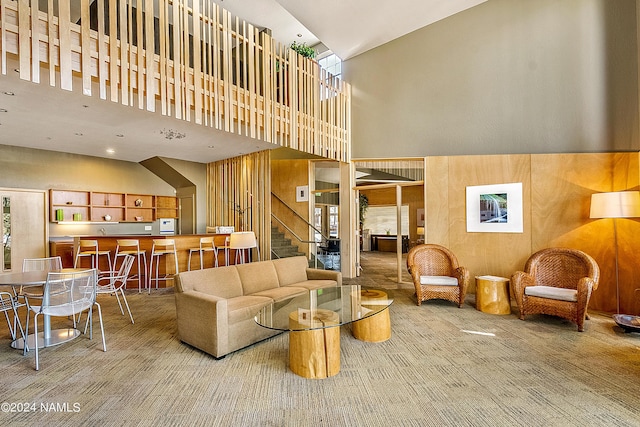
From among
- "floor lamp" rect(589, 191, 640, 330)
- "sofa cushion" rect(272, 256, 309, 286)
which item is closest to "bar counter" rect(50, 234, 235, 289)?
"sofa cushion" rect(272, 256, 309, 286)

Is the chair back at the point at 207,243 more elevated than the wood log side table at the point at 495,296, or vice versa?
the chair back at the point at 207,243

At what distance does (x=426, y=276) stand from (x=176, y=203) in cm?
838

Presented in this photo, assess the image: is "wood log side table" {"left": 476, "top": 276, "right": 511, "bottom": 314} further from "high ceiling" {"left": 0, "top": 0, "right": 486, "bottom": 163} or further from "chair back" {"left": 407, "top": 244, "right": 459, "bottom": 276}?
"high ceiling" {"left": 0, "top": 0, "right": 486, "bottom": 163}

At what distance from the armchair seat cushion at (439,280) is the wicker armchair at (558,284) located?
32.3 inches

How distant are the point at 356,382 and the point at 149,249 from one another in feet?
18.7

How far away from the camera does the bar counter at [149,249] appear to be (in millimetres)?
6469

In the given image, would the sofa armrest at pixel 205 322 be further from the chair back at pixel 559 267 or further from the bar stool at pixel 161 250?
the chair back at pixel 559 267

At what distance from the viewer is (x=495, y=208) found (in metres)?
5.46

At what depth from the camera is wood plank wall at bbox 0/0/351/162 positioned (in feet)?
11.0

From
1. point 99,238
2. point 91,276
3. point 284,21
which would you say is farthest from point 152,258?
point 284,21

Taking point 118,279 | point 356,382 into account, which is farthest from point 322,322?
point 118,279

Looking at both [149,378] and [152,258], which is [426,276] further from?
[152,258]

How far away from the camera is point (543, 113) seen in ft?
17.5

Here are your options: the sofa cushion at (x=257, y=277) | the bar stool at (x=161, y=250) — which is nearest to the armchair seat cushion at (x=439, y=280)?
the sofa cushion at (x=257, y=277)
